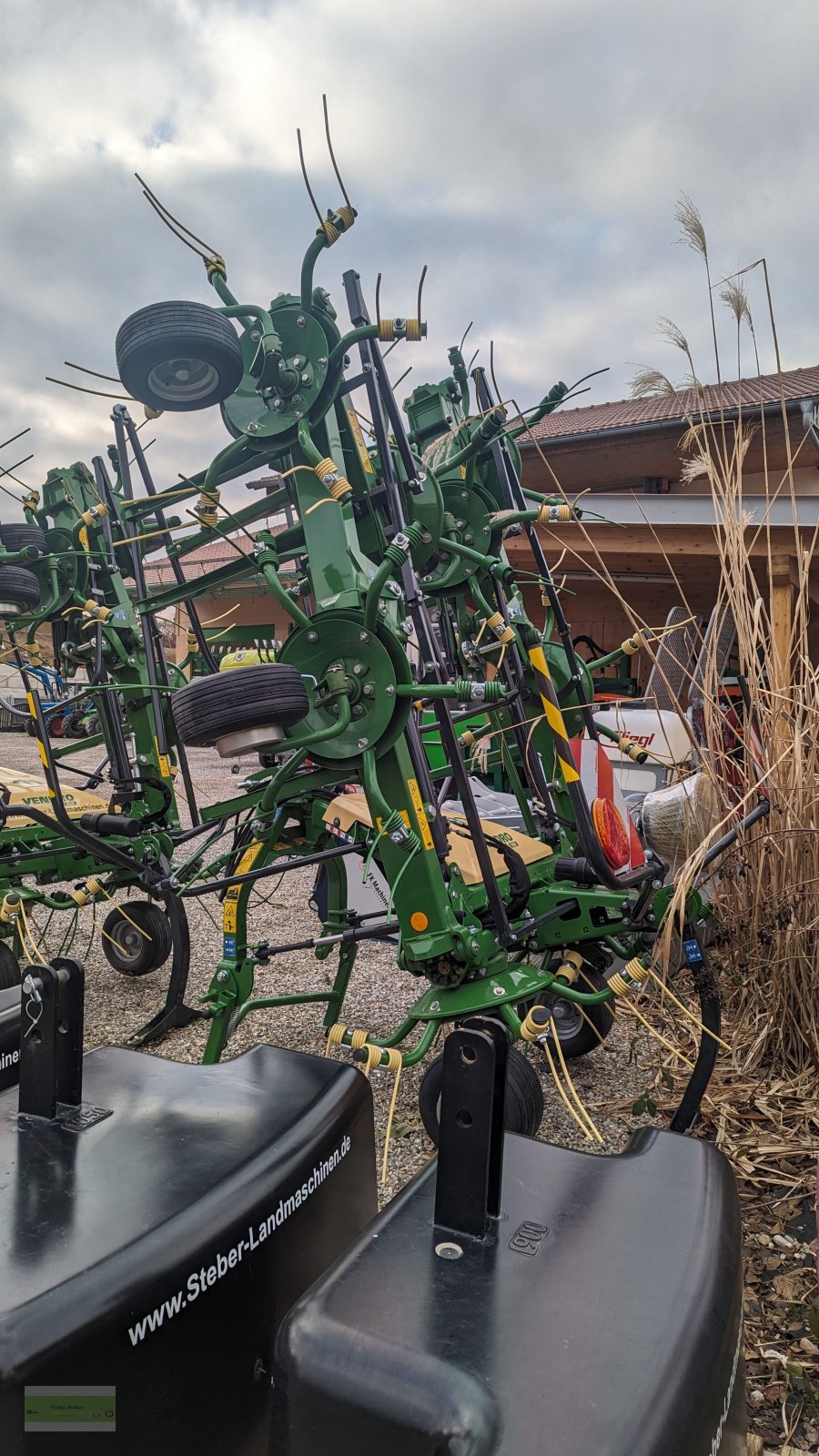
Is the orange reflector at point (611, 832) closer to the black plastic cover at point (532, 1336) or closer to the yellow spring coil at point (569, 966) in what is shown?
the yellow spring coil at point (569, 966)

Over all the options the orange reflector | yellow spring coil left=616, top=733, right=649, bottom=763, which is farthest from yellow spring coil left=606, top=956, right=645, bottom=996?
yellow spring coil left=616, top=733, right=649, bottom=763

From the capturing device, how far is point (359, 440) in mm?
3152

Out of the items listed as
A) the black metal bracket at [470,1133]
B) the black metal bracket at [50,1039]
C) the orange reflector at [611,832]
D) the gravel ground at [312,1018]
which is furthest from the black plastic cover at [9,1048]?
the orange reflector at [611,832]

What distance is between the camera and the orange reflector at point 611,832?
3.03 metres

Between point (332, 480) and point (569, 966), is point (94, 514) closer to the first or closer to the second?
point (332, 480)

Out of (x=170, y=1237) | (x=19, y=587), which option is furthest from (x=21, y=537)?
(x=170, y=1237)

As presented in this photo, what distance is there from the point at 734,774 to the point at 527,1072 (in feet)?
4.24

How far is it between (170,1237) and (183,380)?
249 cm

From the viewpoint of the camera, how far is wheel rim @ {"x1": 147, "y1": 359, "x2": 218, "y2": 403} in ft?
8.89

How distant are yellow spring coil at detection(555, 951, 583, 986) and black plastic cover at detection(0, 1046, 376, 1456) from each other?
164cm

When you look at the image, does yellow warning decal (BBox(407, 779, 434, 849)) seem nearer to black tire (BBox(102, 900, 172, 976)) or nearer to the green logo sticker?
the green logo sticker

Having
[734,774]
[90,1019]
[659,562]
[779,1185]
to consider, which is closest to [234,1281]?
[779,1185]

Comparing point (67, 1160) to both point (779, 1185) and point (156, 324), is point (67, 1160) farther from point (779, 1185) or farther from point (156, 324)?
point (156, 324)

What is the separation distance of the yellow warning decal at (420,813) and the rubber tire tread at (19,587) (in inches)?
110
